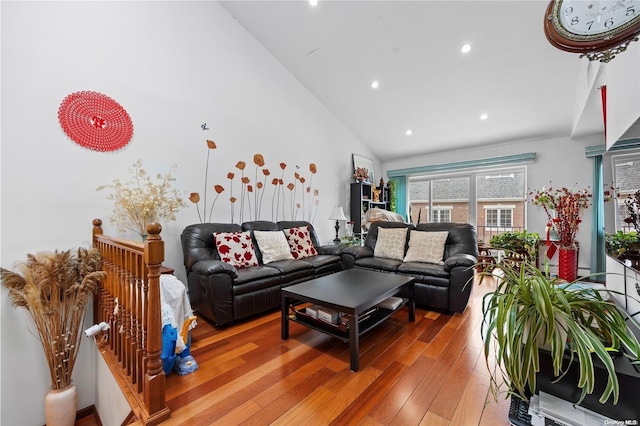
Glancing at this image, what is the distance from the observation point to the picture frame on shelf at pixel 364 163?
552cm

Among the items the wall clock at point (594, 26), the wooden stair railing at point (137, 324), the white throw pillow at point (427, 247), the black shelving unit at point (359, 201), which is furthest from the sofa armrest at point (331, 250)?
the wall clock at point (594, 26)

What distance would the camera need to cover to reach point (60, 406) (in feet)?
6.12

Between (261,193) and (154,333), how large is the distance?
2.62 metres

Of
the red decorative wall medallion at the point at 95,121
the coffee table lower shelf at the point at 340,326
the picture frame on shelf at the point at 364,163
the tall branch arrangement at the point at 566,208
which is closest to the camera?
the coffee table lower shelf at the point at 340,326

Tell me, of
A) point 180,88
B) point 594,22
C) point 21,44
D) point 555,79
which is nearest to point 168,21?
point 180,88

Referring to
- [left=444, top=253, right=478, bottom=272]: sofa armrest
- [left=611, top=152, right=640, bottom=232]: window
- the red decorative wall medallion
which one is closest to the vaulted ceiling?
the red decorative wall medallion

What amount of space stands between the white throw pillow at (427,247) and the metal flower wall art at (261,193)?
6.17 ft

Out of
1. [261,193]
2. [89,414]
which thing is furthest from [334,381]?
[261,193]

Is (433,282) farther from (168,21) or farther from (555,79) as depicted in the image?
(168,21)

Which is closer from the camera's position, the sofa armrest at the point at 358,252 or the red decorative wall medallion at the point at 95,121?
the red decorative wall medallion at the point at 95,121

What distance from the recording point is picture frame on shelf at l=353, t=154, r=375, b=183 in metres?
5.52

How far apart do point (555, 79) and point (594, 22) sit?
2825 millimetres

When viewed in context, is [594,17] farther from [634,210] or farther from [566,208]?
[566,208]

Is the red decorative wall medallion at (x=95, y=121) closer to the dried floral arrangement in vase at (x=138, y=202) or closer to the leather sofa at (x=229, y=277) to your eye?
the dried floral arrangement in vase at (x=138, y=202)
